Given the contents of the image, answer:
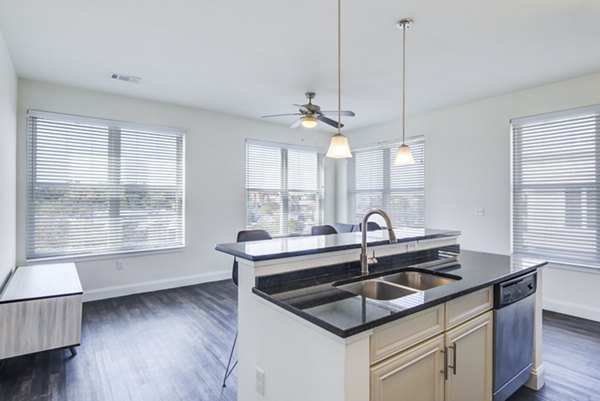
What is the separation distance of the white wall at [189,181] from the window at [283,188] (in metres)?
0.20

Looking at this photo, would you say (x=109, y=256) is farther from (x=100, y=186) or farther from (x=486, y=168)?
(x=486, y=168)

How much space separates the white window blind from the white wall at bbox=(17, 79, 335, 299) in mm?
3805

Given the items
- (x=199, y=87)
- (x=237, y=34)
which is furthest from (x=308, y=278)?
(x=199, y=87)

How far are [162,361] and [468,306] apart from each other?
94.7 inches

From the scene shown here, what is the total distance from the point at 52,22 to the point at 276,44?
182 centimetres

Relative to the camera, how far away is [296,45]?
116 inches

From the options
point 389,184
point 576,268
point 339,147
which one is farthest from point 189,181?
point 576,268

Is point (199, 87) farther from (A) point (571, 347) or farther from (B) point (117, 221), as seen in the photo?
(A) point (571, 347)

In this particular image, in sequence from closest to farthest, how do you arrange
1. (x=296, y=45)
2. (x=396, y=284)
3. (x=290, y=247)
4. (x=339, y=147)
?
(x=290, y=247) < (x=396, y=284) < (x=339, y=147) < (x=296, y=45)

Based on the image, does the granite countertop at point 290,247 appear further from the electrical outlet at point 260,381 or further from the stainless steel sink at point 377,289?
the electrical outlet at point 260,381

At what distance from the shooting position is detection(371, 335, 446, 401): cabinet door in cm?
131

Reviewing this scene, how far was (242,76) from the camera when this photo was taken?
3.67 metres

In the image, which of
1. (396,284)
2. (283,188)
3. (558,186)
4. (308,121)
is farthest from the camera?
(283,188)

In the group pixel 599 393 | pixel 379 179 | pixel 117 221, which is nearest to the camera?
pixel 599 393
